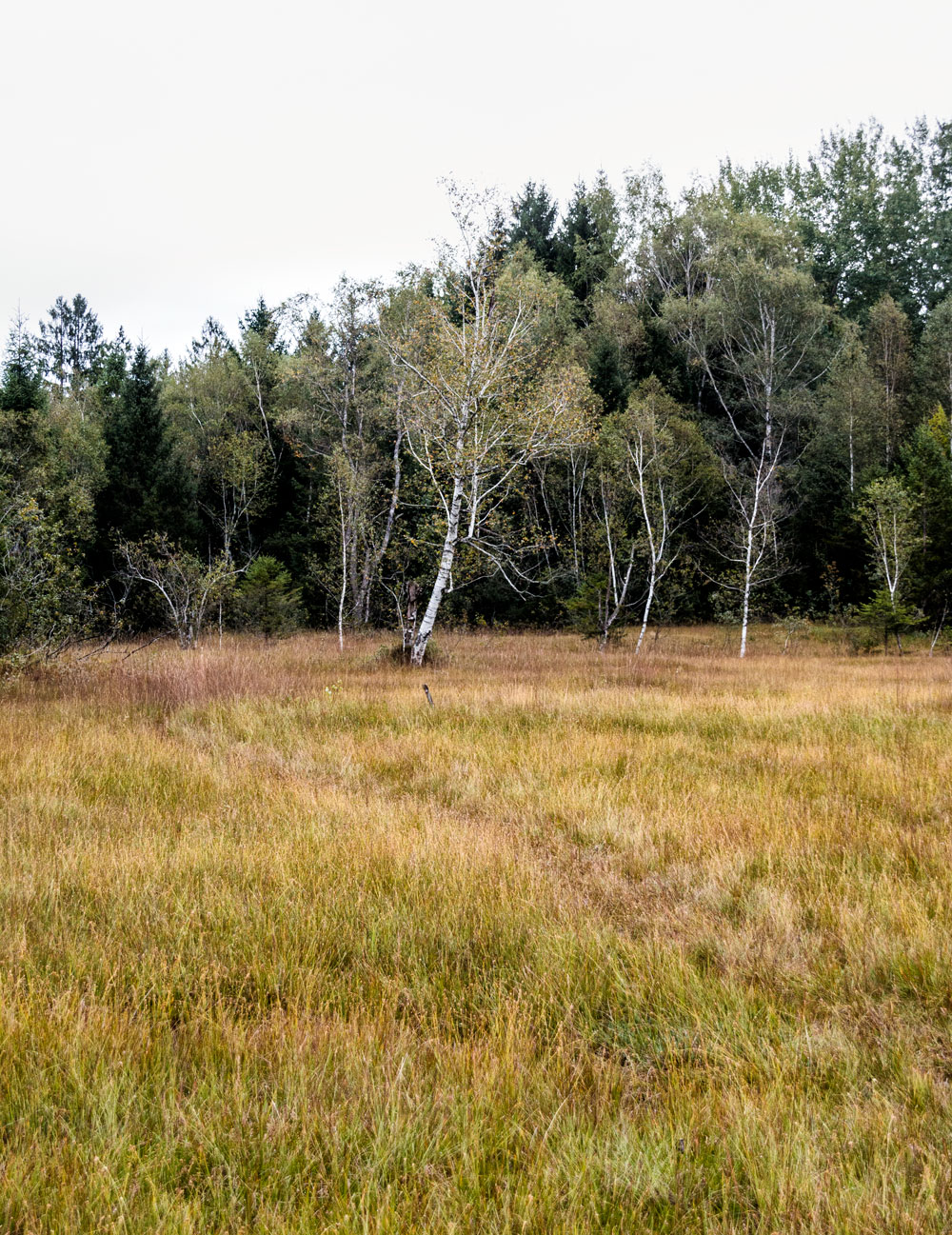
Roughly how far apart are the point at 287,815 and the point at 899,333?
42.7 m

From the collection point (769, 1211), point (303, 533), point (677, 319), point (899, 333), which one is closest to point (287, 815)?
point (769, 1211)

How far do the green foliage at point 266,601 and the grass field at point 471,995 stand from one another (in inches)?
738

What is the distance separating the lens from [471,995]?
2.75m

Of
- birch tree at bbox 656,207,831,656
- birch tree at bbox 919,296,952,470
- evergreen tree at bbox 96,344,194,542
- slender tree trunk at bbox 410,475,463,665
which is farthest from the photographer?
birch tree at bbox 919,296,952,470

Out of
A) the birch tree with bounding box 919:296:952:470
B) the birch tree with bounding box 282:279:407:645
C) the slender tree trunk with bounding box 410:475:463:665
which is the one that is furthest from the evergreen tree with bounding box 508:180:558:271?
the slender tree trunk with bounding box 410:475:463:665

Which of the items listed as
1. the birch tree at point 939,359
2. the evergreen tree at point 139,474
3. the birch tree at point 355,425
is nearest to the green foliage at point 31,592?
the birch tree at point 355,425

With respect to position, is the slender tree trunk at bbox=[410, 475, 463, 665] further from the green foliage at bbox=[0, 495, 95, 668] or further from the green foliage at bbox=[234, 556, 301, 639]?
the green foliage at bbox=[234, 556, 301, 639]

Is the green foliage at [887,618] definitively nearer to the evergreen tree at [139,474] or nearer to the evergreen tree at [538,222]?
the evergreen tree at [139,474]

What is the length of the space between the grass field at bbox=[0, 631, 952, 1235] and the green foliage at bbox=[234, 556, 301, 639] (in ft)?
61.5

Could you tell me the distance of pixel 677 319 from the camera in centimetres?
3656

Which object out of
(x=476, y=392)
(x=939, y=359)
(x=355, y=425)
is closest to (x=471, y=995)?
(x=476, y=392)

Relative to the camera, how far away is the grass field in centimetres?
174

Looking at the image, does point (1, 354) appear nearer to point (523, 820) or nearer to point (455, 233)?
point (455, 233)

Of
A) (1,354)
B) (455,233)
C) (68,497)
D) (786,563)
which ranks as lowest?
(786,563)
